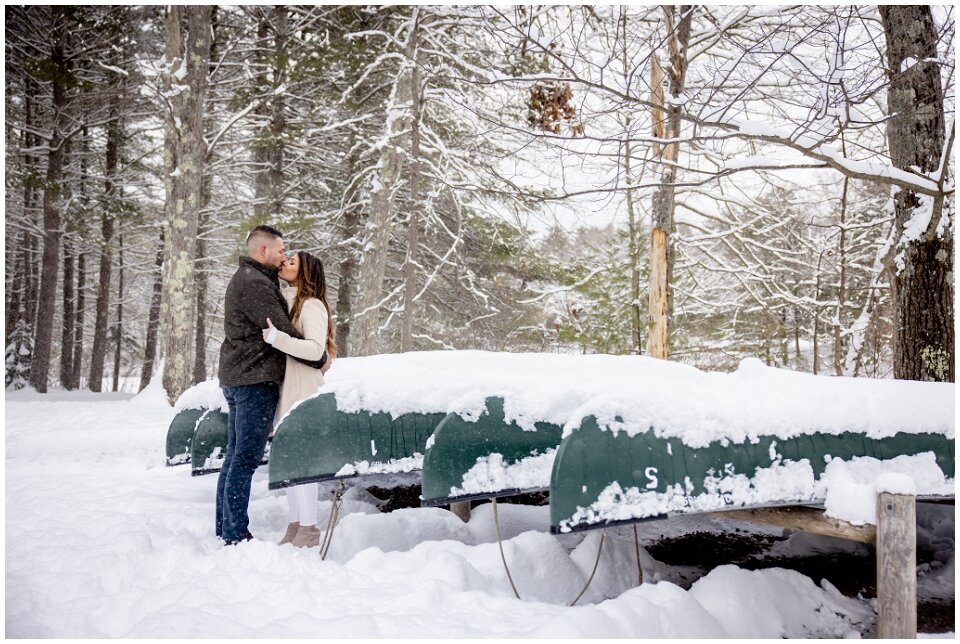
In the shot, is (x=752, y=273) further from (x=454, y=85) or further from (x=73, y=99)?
(x=73, y=99)

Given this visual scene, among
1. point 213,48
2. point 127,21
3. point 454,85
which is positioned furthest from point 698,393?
point 127,21

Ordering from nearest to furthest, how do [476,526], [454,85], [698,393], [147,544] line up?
1. [698,393]
2. [147,544]
3. [476,526]
4. [454,85]

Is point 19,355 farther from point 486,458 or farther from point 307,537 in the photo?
point 486,458

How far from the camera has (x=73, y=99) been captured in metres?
14.9

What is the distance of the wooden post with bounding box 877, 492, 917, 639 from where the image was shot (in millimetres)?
2662

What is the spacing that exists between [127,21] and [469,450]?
15.0 metres

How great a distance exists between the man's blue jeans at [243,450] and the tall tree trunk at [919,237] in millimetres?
5102

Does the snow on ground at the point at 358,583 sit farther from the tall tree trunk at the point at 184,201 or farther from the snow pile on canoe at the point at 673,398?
the tall tree trunk at the point at 184,201

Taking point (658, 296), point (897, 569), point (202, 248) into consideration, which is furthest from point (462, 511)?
point (202, 248)

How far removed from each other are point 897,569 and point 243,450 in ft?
11.2

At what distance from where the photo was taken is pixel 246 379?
3.77 meters

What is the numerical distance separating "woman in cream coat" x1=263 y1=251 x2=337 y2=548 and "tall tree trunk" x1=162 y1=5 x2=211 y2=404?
7932 millimetres

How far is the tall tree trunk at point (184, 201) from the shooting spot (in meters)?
11.0

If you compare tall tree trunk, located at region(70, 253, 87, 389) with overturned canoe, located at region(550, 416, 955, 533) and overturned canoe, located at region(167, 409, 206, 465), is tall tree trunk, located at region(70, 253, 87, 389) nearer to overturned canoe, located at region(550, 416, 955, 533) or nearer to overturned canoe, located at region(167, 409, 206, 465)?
overturned canoe, located at region(167, 409, 206, 465)
